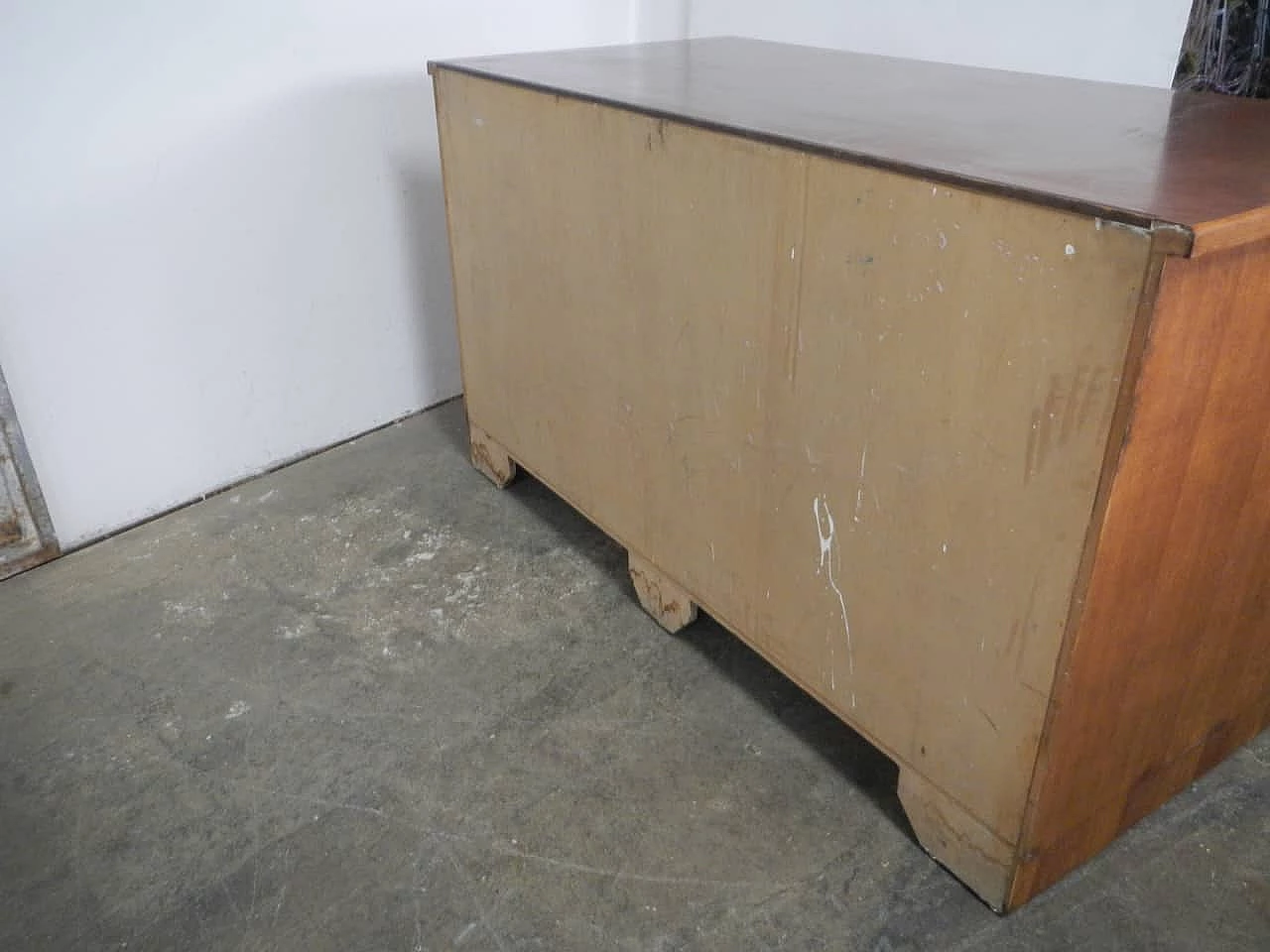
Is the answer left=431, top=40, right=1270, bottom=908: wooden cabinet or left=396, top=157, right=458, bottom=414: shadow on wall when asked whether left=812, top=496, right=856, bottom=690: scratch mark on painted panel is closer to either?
left=431, top=40, right=1270, bottom=908: wooden cabinet

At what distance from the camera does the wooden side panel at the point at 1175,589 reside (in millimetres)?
938

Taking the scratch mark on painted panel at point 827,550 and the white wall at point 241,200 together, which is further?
the white wall at point 241,200

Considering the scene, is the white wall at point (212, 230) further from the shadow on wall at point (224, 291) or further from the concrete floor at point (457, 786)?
the concrete floor at point (457, 786)

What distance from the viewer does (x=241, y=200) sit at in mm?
2090

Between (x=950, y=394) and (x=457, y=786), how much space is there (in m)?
0.89

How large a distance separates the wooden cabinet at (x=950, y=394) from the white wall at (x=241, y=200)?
21.9 inches

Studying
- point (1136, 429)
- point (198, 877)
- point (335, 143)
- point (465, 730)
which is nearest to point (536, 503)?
point (465, 730)

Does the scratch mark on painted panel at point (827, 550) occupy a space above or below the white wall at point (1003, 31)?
below

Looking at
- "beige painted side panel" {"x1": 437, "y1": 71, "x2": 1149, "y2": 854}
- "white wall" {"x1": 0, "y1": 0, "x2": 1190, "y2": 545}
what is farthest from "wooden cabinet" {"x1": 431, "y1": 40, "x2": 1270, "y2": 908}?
"white wall" {"x1": 0, "y1": 0, "x2": 1190, "y2": 545}

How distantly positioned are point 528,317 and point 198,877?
3.50 feet

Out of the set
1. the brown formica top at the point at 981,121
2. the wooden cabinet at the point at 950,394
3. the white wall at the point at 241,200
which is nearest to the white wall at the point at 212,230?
the white wall at the point at 241,200

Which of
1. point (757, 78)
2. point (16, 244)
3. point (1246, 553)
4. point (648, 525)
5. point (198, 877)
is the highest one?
point (757, 78)

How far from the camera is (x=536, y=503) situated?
2.20 meters

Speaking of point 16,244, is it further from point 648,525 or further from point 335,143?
point 648,525
